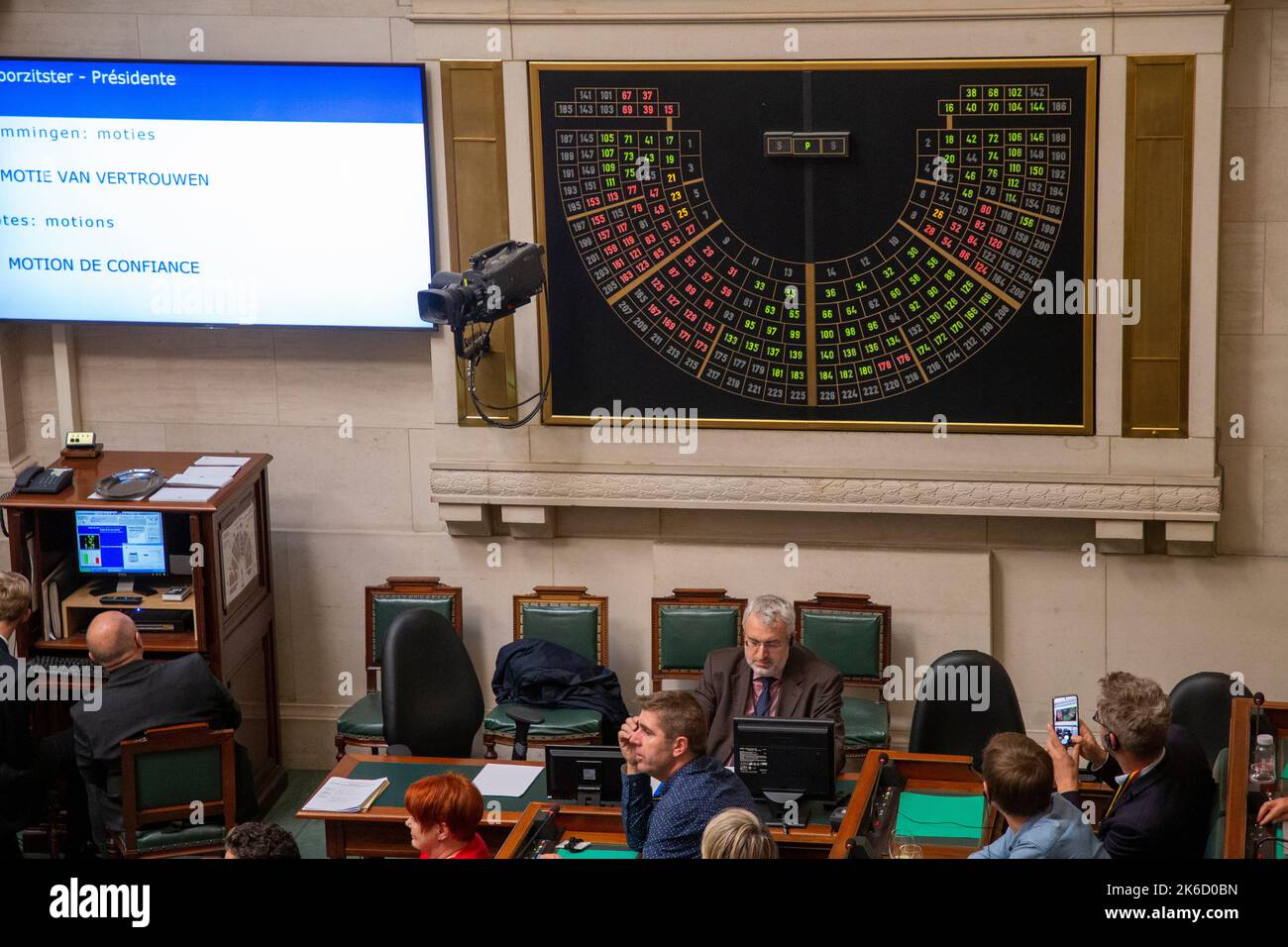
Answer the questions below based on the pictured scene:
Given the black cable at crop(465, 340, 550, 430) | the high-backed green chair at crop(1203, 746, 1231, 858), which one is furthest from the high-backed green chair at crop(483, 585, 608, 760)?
the high-backed green chair at crop(1203, 746, 1231, 858)

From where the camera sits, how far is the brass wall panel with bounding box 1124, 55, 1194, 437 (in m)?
5.71

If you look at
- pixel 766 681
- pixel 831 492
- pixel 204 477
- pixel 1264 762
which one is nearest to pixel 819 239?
pixel 831 492

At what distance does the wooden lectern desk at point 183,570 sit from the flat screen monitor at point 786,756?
2.38 m

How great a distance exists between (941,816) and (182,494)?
3.20 m

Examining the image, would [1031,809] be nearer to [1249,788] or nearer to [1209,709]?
[1249,788]

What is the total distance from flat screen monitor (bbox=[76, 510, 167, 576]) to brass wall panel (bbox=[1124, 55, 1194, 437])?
3.86m

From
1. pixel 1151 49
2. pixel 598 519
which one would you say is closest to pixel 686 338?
pixel 598 519

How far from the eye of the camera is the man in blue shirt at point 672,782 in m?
4.22

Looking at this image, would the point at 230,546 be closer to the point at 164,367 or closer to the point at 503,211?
the point at 164,367

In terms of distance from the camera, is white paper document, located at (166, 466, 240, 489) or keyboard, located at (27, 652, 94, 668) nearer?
keyboard, located at (27, 652, 94, 668)

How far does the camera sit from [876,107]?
5.94 meters

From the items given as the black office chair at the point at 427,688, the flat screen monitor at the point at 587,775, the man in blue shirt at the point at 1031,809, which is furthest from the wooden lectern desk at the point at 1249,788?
the black office chair at the point at 427,688

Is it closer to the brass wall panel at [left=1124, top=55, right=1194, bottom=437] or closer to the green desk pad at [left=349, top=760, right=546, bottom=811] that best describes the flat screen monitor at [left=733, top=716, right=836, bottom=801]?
the green desk pad at [left=349, top=760, right=546, bottom=811]

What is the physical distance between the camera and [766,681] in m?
5.51
